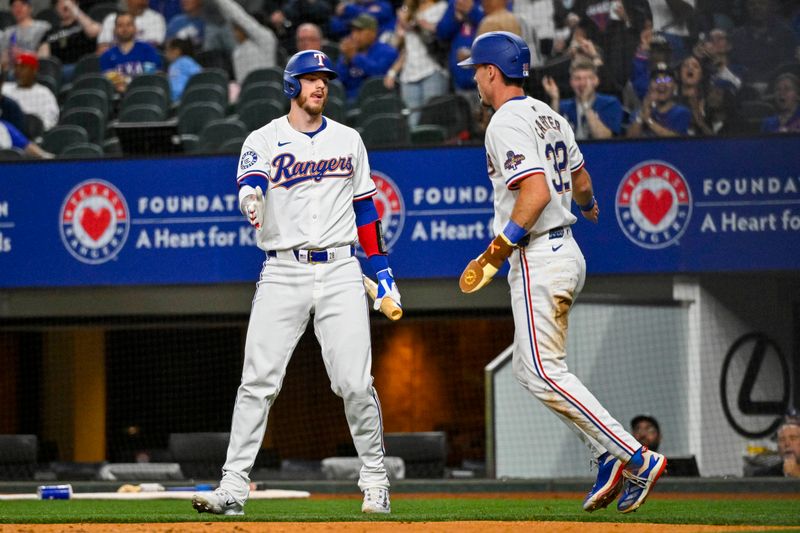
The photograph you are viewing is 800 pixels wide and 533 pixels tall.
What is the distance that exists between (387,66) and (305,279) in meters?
6.45

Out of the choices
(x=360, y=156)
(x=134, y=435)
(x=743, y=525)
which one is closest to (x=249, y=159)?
(x=360, y=156)

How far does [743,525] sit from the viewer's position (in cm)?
500

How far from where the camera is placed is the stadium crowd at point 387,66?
988 centimetres

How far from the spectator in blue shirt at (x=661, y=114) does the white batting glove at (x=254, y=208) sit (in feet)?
16.2

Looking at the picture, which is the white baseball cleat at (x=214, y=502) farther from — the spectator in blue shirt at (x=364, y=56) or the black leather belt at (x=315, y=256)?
the spectator in blue shirt at (x=364, y=56)

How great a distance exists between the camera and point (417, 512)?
19.6 ft

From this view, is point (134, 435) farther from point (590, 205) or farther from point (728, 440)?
point (590, 205)

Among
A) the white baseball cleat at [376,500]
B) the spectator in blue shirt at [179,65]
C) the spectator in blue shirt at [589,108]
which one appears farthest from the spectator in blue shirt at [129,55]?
the white baseball cleat at [376,500]

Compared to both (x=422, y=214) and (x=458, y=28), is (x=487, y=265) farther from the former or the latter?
(x=458, y=28)

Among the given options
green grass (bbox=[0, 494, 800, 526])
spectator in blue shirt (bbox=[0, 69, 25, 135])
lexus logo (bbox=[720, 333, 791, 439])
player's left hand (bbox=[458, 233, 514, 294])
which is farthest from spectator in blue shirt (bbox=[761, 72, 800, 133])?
spectator in blue shirt (bbox=[0, 69, 25, 135])

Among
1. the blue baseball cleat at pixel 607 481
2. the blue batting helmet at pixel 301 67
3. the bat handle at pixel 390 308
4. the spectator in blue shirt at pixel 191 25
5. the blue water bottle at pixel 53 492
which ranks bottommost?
the blue water bottle at pixel 53 492

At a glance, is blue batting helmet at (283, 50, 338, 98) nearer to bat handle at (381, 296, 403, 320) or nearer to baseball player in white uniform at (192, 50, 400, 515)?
baseball player in white uniform at (192, 50, 400, 515)

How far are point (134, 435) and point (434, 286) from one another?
13.9ft

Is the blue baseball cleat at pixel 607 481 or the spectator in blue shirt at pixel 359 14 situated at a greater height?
the spectator in blue shirt at pixel 359 14
